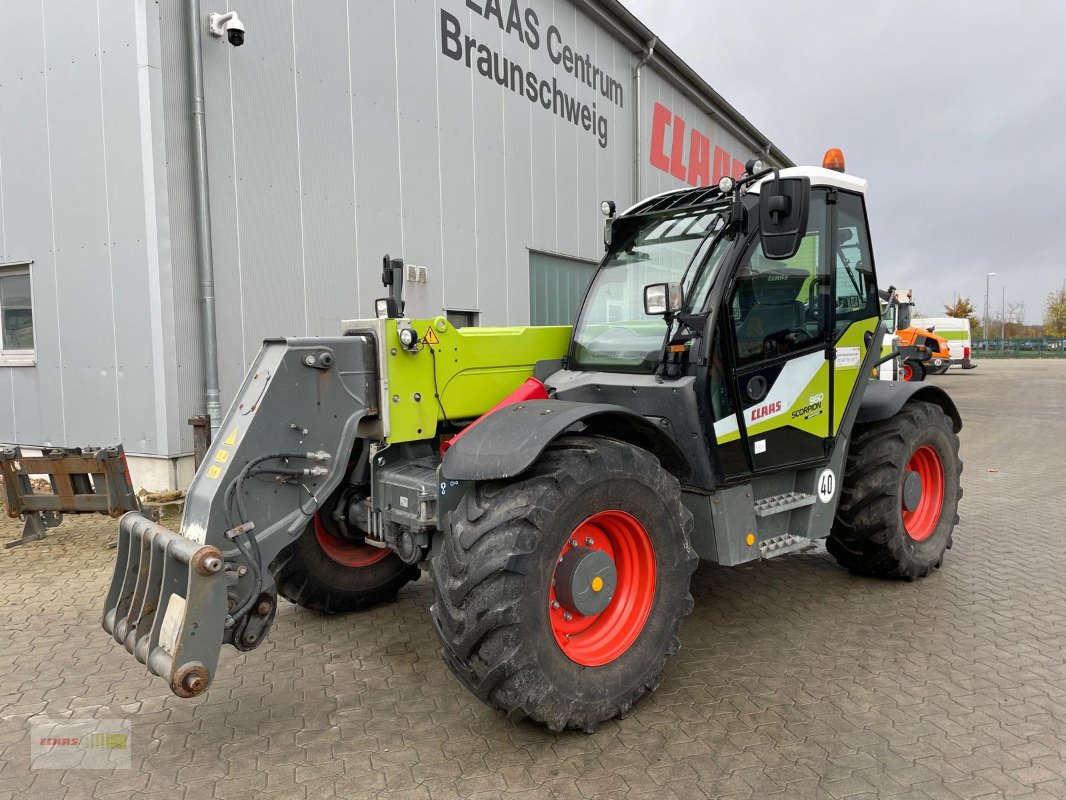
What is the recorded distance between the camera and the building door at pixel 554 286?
443 inches

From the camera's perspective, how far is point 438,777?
280cm

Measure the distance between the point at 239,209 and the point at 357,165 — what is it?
1.62 m

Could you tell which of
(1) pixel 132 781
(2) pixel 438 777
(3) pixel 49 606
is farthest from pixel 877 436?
(3) pixel 49 606

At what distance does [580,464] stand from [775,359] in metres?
1.54

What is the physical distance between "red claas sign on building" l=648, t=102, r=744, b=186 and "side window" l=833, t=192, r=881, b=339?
10.4 metres

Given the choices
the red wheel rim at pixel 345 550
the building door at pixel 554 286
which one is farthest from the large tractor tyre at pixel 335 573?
the building door at pixel 554 286

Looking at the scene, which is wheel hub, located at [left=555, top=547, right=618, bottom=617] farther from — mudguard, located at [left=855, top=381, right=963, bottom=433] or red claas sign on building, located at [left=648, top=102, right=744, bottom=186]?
red claas sign on building, located at [left=648, top=102, right=744, bottom=186]

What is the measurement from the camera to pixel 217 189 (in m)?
6.88

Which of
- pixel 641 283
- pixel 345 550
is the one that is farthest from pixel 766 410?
pixel 345 550

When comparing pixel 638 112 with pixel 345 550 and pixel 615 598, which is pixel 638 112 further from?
pixel 615 598

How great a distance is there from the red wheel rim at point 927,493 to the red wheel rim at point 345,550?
3.59 m

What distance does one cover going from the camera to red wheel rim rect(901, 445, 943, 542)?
5.13 m

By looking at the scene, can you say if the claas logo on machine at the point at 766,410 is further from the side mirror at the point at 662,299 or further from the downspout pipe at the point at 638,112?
the downspout pipe at the point at 638,112

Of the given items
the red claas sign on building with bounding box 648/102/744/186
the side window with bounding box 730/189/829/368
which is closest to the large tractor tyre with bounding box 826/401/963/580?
the side window with bounding box 730/189/829/368
